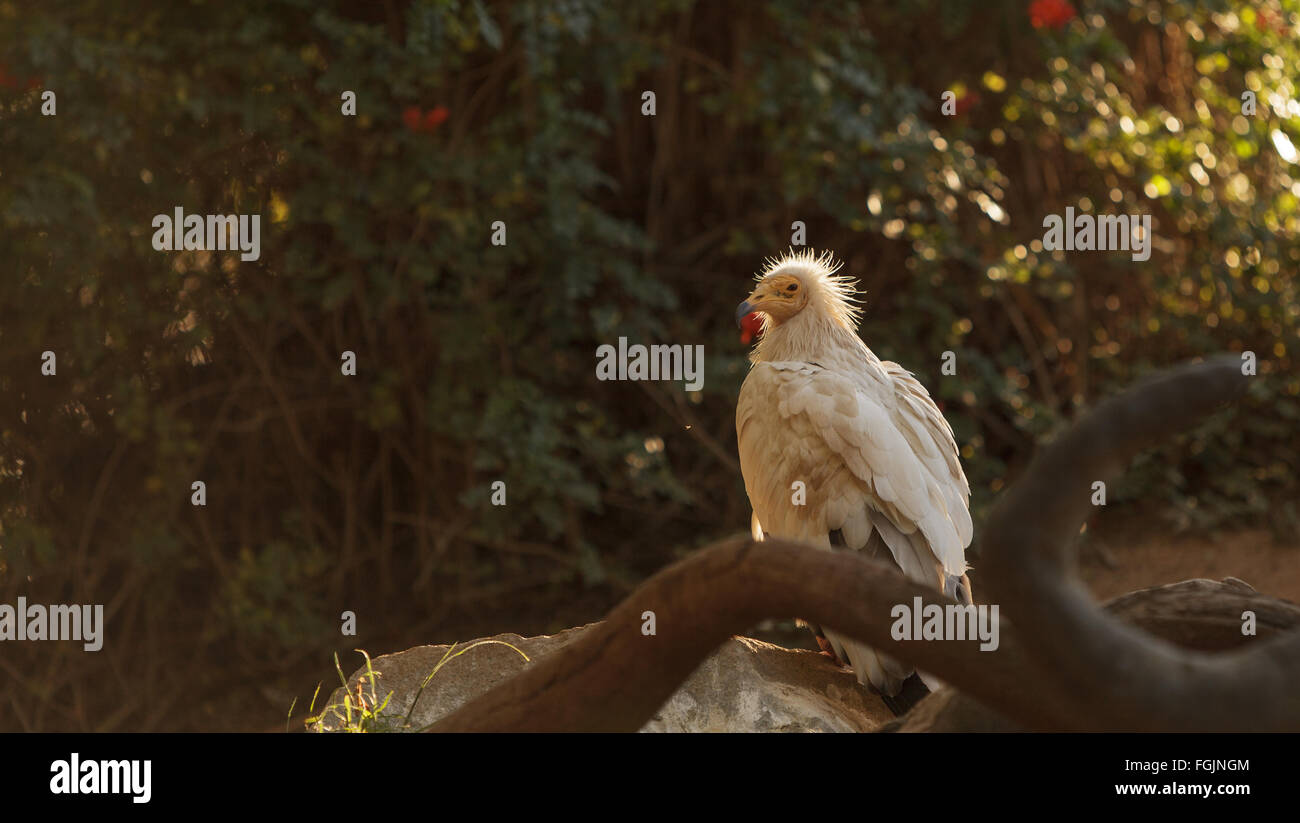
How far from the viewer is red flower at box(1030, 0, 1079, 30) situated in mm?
5625

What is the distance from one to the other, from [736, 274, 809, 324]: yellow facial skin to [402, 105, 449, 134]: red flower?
200 centimetres

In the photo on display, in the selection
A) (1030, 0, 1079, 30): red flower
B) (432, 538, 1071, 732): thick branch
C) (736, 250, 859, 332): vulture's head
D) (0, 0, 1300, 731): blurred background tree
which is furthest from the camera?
(1030, 0, 1079, 30): red flower

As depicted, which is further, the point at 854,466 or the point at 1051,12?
the point at 1051,12

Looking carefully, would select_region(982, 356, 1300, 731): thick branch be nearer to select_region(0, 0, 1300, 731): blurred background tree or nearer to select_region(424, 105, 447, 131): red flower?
select_region(0, 0, 1300, 731): blurred background tree

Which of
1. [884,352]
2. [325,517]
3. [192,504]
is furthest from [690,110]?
[192,504]

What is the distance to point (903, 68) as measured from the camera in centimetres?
607

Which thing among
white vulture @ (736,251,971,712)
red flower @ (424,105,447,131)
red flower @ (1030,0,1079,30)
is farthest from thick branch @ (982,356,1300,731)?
red flower @ (1030,0,1079,30)

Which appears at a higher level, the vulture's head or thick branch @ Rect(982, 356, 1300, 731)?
the vulture's head

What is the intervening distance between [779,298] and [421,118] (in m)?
2.14

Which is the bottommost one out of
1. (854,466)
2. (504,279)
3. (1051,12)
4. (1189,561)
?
(1189,561)

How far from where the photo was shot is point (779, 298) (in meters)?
3.86

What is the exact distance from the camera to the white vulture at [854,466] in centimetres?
327

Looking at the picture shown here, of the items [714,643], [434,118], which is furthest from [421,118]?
[714,643]

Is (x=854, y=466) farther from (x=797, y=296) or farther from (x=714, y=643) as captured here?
(x=714, y=643)
